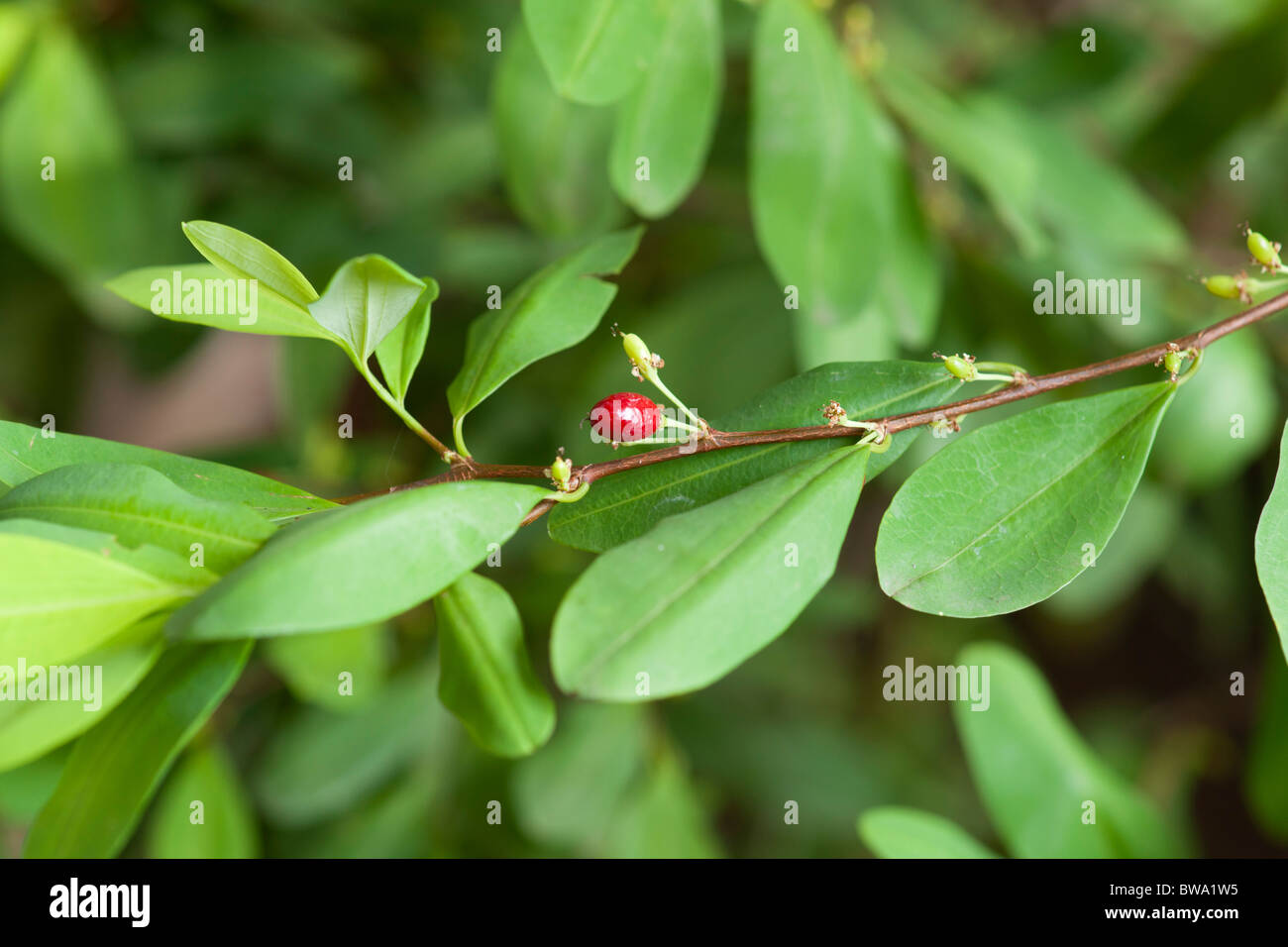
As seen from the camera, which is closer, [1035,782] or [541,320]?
[541,320]

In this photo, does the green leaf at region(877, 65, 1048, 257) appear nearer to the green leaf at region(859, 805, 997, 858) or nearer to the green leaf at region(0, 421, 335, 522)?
the green leaf at region(859, 805, 997, 858)

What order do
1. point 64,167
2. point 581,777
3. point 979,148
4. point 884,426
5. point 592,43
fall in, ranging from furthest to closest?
point 581,777 → point 64,167 → point 979,148 → point 592,43 → point 884,426

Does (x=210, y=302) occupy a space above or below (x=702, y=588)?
above

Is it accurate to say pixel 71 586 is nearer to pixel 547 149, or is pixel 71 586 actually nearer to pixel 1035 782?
pixel 547 149

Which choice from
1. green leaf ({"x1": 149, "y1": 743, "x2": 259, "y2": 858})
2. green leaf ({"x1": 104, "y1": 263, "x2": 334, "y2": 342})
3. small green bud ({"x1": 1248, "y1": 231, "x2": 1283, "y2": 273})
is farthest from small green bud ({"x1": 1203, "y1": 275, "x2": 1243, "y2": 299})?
green leaf ({"x1": 149, "y1": 743, "x2": 259, "y2": 858})

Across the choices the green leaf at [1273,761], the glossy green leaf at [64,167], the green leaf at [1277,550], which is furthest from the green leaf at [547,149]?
the green leaf at [1273,761]

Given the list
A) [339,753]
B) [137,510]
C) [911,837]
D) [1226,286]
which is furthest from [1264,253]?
[339,753]

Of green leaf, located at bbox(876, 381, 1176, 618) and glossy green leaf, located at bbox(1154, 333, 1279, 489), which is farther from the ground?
glossy green leaf, located at bbox(1154, 333, 1279, 489)
